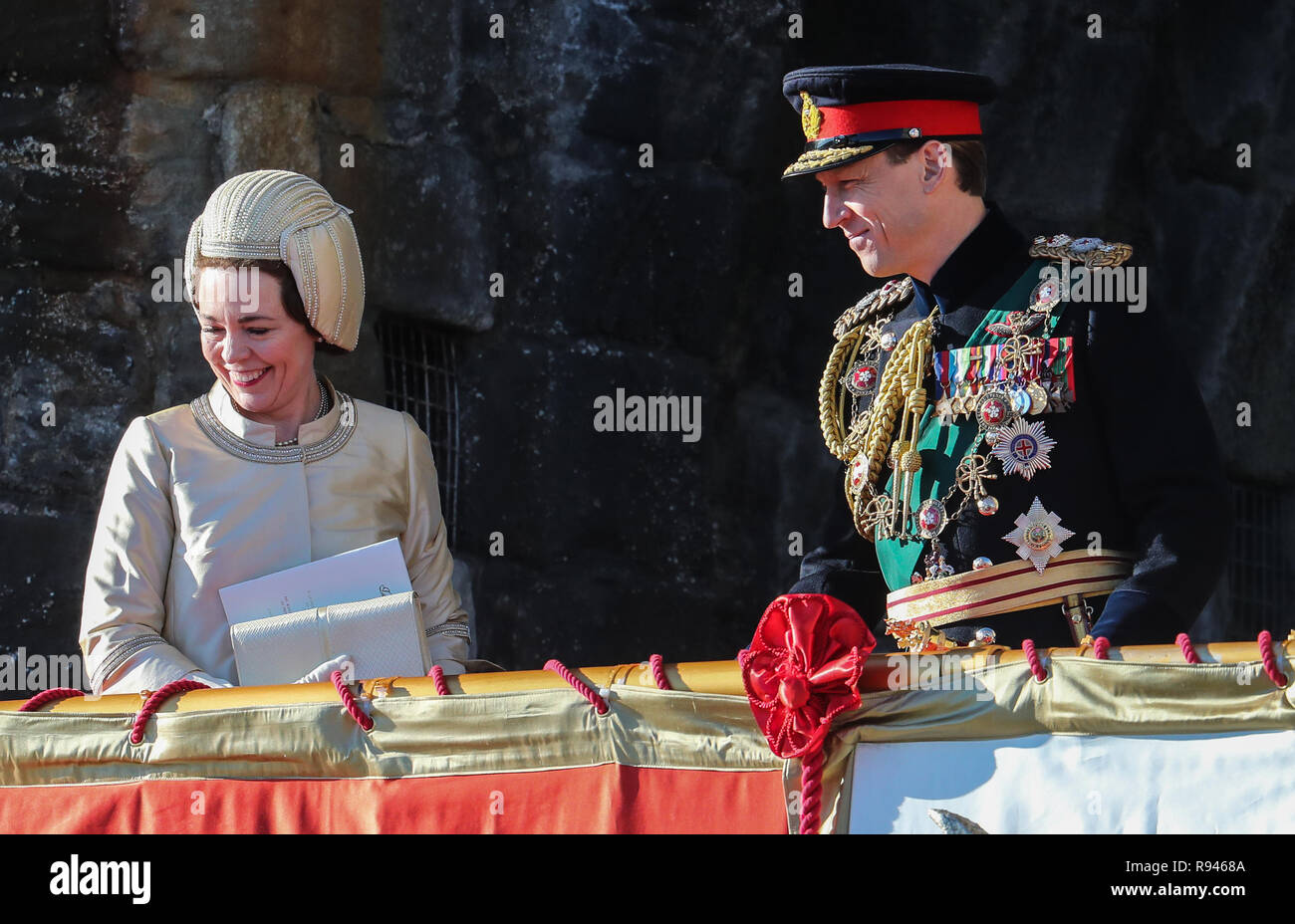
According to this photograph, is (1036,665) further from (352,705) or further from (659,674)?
(352,705)

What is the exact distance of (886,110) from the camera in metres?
3.38

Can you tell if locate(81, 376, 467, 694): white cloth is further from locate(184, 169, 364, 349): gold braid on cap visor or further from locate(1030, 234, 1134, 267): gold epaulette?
locate(1030, 234, 1134, 267): gold epaulette

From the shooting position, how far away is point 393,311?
5.38 m

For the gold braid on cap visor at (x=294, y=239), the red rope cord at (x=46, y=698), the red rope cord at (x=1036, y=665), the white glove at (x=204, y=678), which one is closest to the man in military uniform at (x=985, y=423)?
the red rope cord at (x=1036, y=665)

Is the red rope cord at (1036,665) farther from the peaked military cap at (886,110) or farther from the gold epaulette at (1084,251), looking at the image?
the peaked military cap at (886,110)

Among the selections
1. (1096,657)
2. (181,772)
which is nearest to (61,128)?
(181,772)

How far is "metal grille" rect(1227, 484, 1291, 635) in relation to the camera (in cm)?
641

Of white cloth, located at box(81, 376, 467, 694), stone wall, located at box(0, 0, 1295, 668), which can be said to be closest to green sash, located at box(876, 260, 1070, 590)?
white cloth, located at box(81, 376, 467, 694)

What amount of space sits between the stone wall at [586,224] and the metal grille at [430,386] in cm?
5

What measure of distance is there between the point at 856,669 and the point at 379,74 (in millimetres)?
3204

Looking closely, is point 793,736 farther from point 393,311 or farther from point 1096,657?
point 393,311

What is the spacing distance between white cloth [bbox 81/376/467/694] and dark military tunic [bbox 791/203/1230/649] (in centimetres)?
74

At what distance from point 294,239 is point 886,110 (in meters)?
1.04

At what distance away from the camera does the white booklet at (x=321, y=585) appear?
3.32 metres
